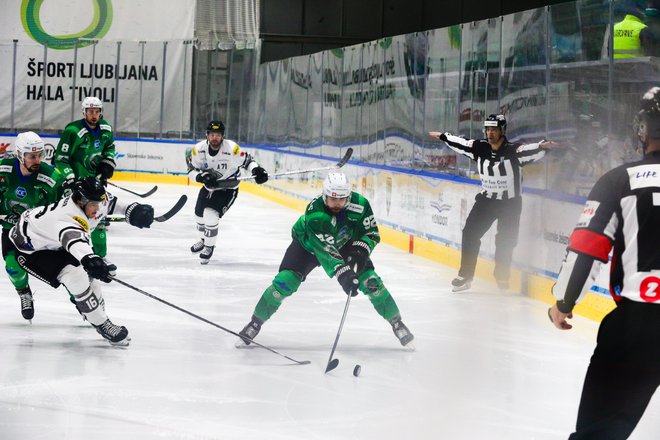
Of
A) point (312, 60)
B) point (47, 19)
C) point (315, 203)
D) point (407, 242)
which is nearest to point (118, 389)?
point (315, 203)

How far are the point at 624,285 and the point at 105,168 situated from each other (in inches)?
285

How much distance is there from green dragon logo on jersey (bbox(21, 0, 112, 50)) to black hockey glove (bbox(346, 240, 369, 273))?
14835mm

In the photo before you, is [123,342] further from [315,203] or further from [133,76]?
[133,76]

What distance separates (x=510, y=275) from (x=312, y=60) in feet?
24.1

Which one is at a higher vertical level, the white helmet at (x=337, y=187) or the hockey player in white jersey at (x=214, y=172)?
the white helmet at (x=337, y=187)

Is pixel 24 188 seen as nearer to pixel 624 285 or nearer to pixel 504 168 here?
pixel 504 168

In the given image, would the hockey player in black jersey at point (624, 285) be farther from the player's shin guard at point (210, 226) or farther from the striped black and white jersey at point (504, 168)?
the player's shin guard at point (210, 226)

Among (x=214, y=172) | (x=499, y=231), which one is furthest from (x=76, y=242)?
(x=214, y=172)

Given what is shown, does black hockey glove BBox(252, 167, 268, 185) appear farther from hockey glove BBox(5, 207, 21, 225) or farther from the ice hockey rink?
hockey glove BBox(5, 207, 21, 225)

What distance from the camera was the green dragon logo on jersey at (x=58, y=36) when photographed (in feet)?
64.4

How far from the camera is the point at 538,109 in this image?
796 centimetres

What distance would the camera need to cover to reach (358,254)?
5.43m

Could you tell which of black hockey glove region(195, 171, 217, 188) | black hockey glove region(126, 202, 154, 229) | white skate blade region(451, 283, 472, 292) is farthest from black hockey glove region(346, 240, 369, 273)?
black hockey glove region(195, 171, 217, 188)

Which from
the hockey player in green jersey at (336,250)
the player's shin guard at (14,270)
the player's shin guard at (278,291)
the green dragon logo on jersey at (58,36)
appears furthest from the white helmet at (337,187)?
the green dragon logo on jersey at (58,36)
